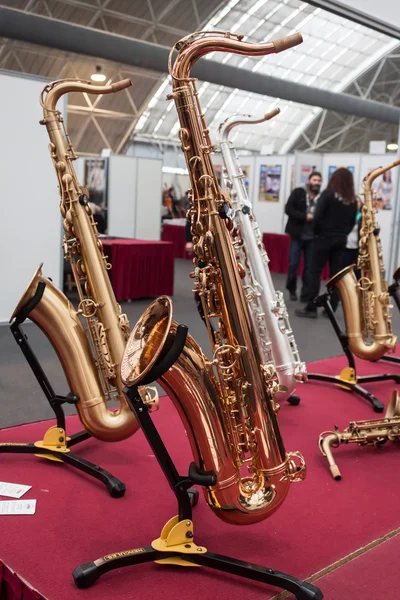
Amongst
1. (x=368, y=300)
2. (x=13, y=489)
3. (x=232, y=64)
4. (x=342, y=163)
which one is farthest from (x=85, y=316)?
(x=232, y=64)

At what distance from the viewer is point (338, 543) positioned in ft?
8.05

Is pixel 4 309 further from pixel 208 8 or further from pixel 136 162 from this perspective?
pixel 208 8

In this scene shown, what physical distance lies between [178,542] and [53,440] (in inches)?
46.8

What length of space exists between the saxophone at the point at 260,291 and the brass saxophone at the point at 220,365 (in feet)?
5.12

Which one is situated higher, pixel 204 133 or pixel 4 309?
pixel 204 133

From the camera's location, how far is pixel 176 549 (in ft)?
7.13

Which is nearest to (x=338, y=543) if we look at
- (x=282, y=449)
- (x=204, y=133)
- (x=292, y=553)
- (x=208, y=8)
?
(x=292, y=553)

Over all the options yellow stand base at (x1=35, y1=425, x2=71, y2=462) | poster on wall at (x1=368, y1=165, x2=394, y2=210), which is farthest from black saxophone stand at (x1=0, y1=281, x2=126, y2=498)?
poster on wall at (x1=368, y1=165, x2=394, y2=210)

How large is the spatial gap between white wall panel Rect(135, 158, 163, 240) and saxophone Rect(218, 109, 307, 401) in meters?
7.70

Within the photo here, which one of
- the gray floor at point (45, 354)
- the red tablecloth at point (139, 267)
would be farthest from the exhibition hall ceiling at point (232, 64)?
the gray floor at point (45, 354)

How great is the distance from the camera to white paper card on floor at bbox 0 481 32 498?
2.73 meters

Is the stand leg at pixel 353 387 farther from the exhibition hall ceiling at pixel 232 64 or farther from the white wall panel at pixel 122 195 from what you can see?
the exhibition hall ceiling at pixel 232 64

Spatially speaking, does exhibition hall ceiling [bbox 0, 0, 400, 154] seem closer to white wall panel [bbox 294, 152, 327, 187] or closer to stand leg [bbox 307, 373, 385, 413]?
white wall panel [bbox 294, 152, 327, 187]

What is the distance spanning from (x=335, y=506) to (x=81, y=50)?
8133mm
